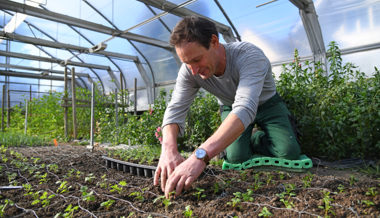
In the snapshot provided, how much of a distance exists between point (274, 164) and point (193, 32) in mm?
1267

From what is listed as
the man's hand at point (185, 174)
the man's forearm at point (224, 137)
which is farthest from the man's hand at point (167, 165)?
the man's forearm at point (224, 137)

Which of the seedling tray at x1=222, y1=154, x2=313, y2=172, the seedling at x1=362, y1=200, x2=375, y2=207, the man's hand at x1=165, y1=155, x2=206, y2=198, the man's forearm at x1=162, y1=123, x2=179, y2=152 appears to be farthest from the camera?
the seedling tray at x1=222, y1=154, x2=313, y2=172

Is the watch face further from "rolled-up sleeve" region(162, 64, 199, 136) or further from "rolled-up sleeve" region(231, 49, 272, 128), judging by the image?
"rolled-up sleeve" region(162, 64, 199, 136)

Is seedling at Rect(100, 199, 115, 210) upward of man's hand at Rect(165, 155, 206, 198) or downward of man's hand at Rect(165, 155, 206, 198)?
downward

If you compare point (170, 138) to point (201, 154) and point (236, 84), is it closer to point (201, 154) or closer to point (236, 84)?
point (201, 154)

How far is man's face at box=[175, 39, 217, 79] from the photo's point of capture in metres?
1.39

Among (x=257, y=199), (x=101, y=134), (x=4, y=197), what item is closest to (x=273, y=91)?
(x=257, y=199)

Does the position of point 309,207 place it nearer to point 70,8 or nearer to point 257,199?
point 257,199

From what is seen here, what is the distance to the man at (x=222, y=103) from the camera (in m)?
1.22

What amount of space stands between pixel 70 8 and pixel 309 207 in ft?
24.6

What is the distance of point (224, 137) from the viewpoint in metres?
1.23

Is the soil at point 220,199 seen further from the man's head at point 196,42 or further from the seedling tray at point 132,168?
the man's head at point 196,42

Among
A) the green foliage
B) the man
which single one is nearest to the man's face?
the man

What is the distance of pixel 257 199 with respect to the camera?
1241 mm
